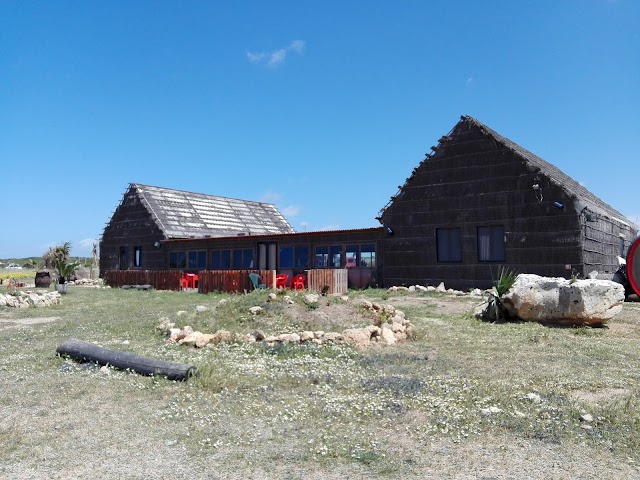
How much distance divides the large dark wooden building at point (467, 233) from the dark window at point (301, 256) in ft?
0.17

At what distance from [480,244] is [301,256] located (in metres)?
9.35

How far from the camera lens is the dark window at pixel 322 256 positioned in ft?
85.0

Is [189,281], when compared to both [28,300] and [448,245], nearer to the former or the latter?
[28,300]

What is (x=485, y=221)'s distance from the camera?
21.4 m

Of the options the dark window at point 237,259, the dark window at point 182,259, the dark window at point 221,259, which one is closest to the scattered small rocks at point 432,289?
the dark window at point 237,259

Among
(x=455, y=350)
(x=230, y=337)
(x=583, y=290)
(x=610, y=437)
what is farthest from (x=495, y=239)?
(x=610, y=437)

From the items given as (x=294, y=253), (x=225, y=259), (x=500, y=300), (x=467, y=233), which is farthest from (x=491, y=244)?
(x=225, y=259)

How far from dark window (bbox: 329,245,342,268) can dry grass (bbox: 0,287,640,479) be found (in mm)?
14848

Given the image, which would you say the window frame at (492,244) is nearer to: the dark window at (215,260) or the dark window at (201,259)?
the dark window at (215,260)

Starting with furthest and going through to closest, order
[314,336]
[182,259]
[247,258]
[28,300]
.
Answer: [182,259], [247,258], [28,300], [314,336]

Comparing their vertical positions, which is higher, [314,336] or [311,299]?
[311,299]

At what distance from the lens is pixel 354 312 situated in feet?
39.8

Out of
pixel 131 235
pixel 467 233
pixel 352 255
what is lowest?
pixel 352 255

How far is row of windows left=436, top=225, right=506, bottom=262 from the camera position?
2113 centimetres
